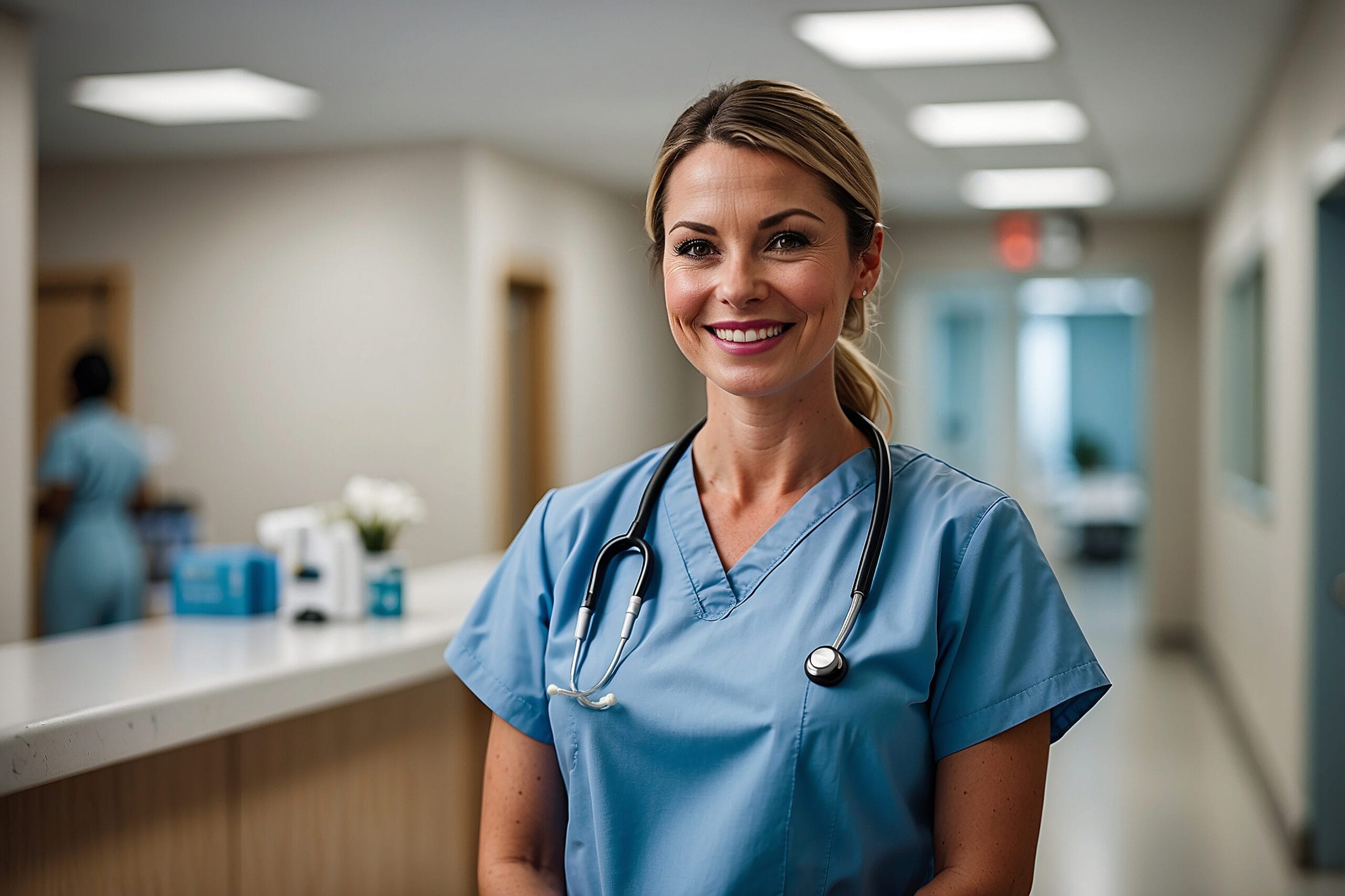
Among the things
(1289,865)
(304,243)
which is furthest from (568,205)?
(1289,865)

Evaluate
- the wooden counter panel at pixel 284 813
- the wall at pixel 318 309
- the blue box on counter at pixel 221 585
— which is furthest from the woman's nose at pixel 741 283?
the wall at pixel 318 309

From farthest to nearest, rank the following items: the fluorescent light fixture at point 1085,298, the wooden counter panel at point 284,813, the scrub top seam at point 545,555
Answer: the fluorescent light fixture at point 1085,298 → the wooden counter panel at point 284,813 → the scrub top seam at point 545,555

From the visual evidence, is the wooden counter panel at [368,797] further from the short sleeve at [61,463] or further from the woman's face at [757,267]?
the short sleeve at [61,463]

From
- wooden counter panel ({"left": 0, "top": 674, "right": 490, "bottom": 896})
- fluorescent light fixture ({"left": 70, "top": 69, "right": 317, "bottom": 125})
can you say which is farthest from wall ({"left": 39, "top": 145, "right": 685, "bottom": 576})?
wooden counter panel ({"left": 0, "top": 674, "right": 490, "bottom": 896})

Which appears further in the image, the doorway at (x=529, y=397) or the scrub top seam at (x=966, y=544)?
the doorway at (x=529, y=397)

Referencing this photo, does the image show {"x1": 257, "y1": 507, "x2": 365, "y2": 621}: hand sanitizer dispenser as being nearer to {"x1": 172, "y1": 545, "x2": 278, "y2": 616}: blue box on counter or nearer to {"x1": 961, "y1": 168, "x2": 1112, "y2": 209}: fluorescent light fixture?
{"x1": 172, "y1": 545, "x2": 278, "y2": 616}: blue box on counter

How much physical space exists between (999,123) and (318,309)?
9.72 ft

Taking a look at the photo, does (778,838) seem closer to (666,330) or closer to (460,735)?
(460,735)

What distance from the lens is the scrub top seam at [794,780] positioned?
1135 millimetres

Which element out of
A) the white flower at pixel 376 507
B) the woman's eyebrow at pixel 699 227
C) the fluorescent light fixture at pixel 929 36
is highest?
the fluorescent light fixture at pixel 929 36

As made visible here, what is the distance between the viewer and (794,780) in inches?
44.7

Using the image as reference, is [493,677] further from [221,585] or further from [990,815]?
[221,585]

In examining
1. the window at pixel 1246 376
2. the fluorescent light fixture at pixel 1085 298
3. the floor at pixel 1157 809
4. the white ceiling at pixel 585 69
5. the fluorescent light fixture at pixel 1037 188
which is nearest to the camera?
the white ceiling at pixel 585 69

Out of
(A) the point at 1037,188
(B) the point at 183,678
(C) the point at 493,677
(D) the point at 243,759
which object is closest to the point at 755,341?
(C) the point at 493,677
